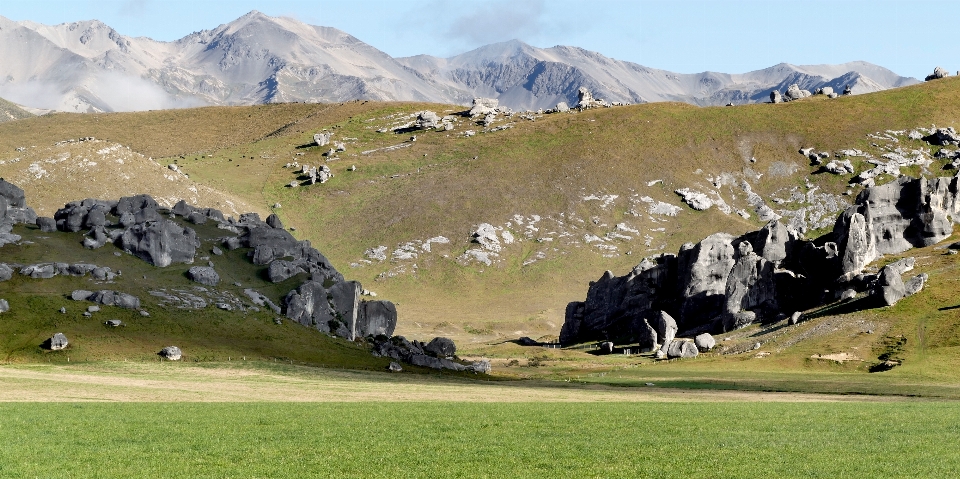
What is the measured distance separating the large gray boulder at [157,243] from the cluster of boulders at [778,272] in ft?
205

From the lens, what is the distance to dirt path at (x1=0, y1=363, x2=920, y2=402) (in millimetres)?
57156

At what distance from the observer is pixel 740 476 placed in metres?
27.6

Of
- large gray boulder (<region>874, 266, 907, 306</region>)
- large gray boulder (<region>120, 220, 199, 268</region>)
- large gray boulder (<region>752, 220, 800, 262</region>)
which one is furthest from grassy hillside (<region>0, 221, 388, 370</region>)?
large gray boulder (<region>752, 220, 800, 262</region>)

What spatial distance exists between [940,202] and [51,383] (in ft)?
382

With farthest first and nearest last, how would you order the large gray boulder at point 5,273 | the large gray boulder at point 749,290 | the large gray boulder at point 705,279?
the large gray boulder at point 705,279, the large gray boulder at point 749,290, the large gray boulder at point 5,273

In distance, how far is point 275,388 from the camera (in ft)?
217

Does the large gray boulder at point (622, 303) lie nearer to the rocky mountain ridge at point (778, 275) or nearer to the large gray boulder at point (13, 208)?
the rocky mountain ridge at point (778, 275)

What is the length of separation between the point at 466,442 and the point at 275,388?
34.5m

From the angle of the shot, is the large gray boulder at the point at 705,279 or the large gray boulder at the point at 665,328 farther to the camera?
the large gray boulder at the point at 705,279

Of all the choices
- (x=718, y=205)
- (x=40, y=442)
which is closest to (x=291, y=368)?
(x=40, y=442)

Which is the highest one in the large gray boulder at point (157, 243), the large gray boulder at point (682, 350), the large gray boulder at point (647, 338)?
the large gray boulder at point (157, 243)

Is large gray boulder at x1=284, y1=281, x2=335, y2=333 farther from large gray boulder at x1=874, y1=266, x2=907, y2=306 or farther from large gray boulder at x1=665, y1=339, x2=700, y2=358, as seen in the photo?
large gray boulder at x1=874, y1=266, x2=907, y2=306

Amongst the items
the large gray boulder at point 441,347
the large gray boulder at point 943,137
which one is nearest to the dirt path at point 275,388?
the large gray boulder at point 441,347

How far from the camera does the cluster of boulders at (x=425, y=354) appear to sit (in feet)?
325
